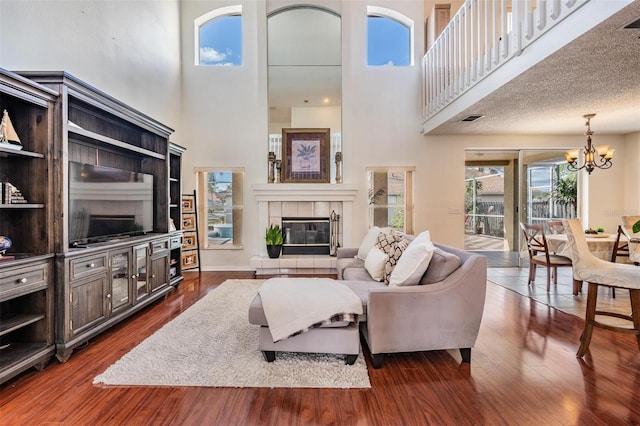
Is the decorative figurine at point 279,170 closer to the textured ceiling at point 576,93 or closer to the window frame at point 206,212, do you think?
the window frame at point 206,212

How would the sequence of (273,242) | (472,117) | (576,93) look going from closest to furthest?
(576,93), (472,117), (273,242)

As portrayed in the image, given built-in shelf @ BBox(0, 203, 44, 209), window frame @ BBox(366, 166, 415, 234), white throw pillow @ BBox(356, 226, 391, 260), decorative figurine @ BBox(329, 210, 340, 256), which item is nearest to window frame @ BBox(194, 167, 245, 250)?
decorative figurine @ BBox(329, 210, 340, 256)

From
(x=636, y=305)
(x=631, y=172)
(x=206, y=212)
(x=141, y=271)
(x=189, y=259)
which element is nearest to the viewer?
(x=636, y=305)

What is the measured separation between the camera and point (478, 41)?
3902mm

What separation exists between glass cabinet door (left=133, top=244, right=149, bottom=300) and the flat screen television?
0.82 ft

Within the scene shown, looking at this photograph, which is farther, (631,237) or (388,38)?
(388,38)

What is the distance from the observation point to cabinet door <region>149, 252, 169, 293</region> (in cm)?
367

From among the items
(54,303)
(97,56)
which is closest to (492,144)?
(97,56)

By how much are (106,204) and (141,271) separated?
2.51 ft

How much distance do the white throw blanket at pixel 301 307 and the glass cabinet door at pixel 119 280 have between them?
149 centimetres

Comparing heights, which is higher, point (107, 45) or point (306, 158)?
point (107, 45)

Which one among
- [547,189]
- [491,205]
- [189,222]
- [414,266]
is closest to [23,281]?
[414,266]

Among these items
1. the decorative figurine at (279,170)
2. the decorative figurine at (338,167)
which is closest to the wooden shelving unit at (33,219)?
the decorative figurine at (279,170)

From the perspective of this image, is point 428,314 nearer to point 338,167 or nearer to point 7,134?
point 7,134
